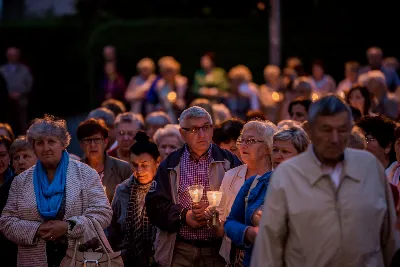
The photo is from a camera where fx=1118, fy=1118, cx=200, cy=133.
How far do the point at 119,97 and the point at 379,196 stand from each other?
16.3m

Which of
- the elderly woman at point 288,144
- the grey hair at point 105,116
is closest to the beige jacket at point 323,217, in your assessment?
the elderly woman at point 288,144

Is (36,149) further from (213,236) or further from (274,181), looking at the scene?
(274,181)

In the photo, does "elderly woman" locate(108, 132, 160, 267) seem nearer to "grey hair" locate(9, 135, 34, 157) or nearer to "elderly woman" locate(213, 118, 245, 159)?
"elderly woman" locate(213, 118, 245, 159)

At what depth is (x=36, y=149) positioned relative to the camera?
29.3 feet

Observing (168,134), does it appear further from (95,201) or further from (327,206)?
(327,206)

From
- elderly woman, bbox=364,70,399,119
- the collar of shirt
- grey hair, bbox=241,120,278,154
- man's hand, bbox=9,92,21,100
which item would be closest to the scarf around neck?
the collar of shirt

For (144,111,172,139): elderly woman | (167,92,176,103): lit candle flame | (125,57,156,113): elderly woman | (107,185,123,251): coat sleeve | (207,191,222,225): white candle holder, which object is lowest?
(107,185,123,251): coat sleeve

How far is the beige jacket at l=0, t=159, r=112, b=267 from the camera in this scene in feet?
28.5

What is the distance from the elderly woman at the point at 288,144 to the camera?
26.1 ft

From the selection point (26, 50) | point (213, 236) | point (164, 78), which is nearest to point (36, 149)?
point (213, 236)

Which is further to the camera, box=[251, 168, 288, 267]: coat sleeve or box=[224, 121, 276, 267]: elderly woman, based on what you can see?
box=[224, 121, 276, 267]: elderly woman

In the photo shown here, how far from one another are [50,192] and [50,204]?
93 mm

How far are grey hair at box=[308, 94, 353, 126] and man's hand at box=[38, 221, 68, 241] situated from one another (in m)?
2.61

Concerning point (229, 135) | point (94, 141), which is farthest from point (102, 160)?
point (229, 135)
